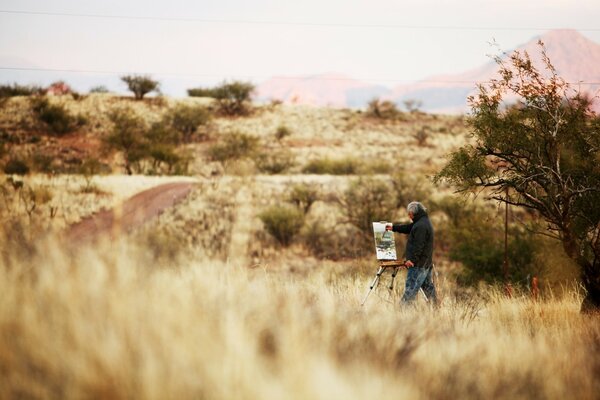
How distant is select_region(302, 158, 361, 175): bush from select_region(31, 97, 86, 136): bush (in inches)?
1088

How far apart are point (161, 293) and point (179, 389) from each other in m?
1.21

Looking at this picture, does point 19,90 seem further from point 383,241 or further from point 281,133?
point 383,241

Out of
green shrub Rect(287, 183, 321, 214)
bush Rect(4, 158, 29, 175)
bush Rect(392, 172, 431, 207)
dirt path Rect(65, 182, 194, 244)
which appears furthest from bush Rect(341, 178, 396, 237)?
bush Rect(4, 158, 29, 175)

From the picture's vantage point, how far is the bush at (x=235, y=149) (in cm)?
4397

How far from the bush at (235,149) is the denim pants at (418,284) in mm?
34734

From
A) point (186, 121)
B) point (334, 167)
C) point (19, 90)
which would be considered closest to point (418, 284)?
point (334, 167)

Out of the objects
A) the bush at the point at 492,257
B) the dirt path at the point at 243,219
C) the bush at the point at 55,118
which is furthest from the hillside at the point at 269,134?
the bush at the point at 492,257

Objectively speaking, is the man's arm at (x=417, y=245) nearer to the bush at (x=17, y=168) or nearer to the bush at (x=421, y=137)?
the bush at (x=17, y=168)

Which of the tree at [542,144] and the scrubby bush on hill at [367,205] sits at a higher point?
the tree at [542,144]

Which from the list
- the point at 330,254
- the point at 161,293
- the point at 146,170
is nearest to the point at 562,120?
the point at 161,293

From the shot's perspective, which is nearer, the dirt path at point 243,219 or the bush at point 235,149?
the dirt path at point 243,219

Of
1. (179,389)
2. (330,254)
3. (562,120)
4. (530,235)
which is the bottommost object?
(330,254)

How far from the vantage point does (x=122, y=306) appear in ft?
12.1

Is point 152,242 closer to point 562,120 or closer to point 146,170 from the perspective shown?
point 562,120
